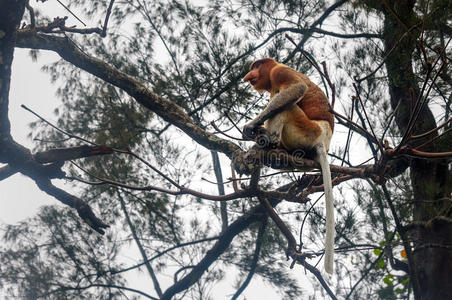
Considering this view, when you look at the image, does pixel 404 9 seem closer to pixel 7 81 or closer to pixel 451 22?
pixel 451 22

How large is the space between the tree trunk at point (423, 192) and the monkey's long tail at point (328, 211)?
91 cm

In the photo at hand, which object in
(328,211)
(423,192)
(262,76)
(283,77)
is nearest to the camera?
(328,211)

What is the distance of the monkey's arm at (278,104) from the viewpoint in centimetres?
212

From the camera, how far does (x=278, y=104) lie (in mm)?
2162

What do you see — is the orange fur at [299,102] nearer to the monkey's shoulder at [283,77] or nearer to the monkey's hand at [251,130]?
the monkey's shoulder at [283,77]

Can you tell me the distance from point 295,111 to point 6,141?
1.26 metres

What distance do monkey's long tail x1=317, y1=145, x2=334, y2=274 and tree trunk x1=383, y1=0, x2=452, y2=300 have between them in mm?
908

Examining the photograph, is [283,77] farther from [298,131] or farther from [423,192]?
[423,192]

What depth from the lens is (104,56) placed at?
12.5 ft

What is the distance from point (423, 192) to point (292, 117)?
115 cm

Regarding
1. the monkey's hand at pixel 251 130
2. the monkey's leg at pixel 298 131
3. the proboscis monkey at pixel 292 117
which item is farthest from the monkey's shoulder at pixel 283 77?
the monkey's hand at pixel 251 130

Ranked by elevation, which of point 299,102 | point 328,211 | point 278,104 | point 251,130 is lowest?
point 328,211

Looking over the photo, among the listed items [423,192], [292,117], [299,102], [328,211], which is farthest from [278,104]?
[423,192]

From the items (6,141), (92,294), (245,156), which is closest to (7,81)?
(6,141)
